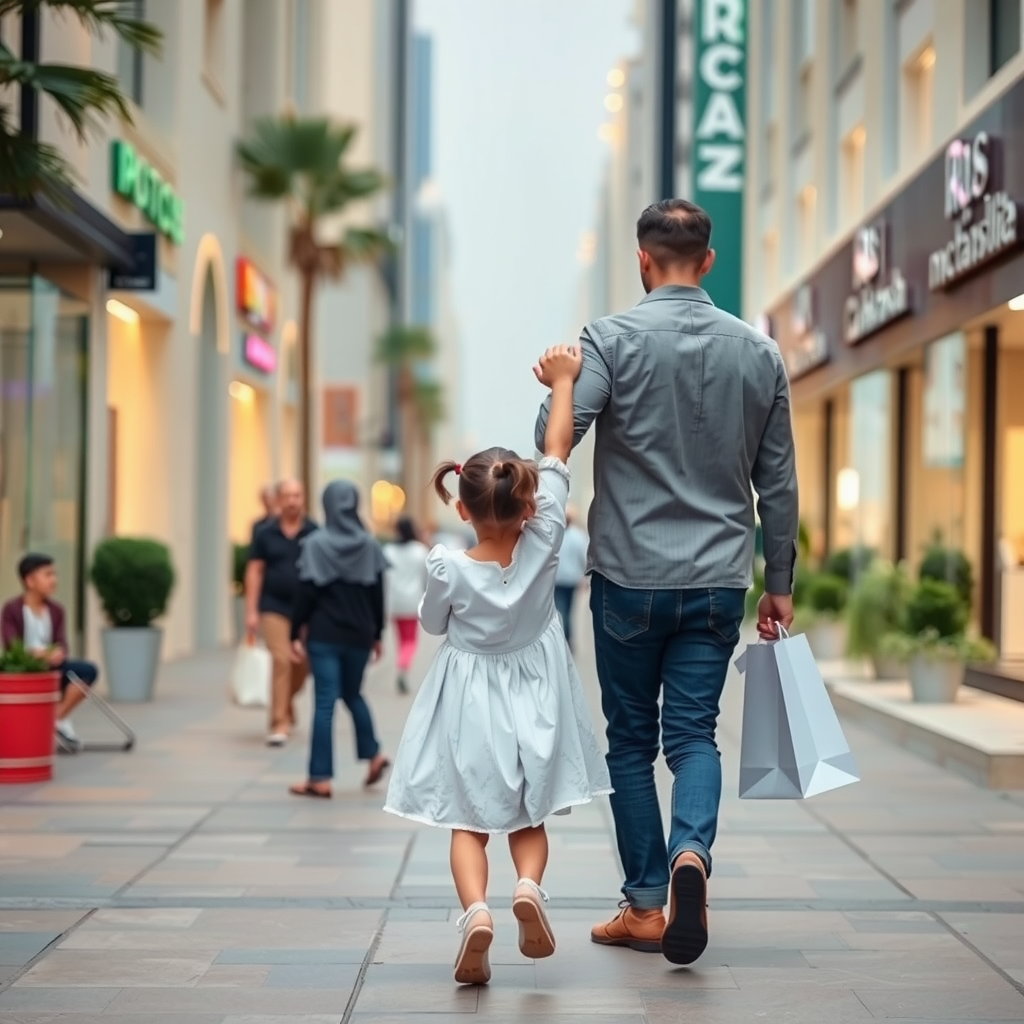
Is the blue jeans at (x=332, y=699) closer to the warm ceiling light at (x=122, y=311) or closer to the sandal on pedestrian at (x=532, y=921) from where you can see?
the sandal on pedestrian at (x=532, y=921)

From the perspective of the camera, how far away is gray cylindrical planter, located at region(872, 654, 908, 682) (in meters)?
15.2

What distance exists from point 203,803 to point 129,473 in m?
12.4

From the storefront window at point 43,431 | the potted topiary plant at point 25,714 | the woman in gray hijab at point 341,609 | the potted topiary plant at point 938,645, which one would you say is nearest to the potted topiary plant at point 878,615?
the potted topiary plant at point 938,645

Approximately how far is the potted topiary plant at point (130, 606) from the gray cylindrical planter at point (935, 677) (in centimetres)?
649

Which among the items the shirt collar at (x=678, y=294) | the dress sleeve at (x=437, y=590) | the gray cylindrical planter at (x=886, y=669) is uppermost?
the shirt collar at (x=678, y=294)

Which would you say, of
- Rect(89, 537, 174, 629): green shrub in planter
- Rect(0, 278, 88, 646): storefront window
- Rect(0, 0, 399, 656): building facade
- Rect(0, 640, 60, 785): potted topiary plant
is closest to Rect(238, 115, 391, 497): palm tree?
Rect(0, 0, 399, 656): building facade

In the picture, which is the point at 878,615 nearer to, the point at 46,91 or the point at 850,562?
the point at 850,562

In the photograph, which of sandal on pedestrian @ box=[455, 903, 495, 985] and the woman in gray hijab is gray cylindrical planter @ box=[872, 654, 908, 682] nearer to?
the woman in gray hijab

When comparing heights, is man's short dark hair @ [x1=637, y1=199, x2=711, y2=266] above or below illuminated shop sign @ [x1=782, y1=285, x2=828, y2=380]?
below

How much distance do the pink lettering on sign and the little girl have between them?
73.5 ft

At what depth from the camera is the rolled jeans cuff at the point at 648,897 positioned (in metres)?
5.39

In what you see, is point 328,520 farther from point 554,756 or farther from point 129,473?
point 129,473

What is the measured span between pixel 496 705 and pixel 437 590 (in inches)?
15.1

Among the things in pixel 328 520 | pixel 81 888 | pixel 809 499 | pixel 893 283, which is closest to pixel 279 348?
pixel 809 499
